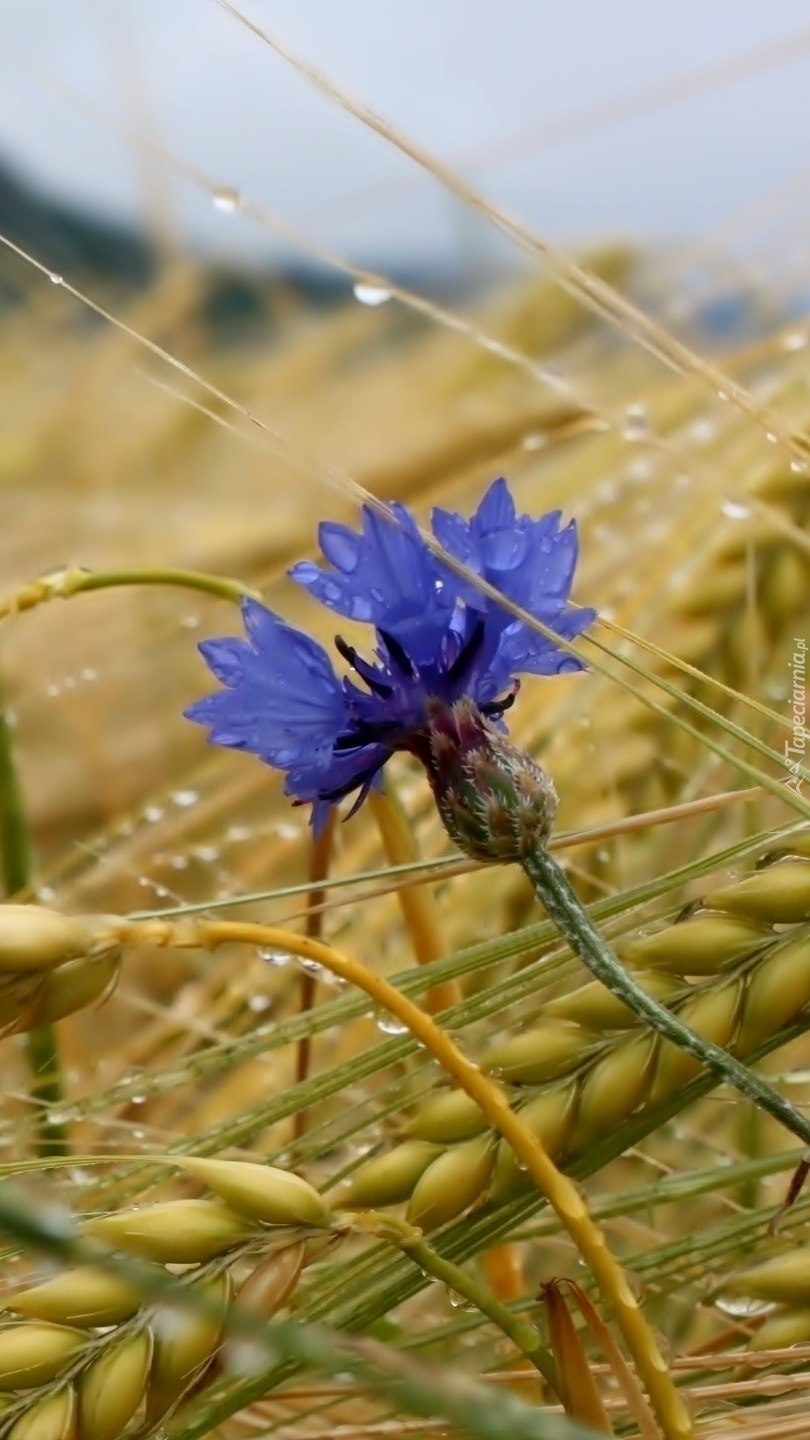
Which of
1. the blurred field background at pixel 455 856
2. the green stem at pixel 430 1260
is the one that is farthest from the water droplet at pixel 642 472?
the green stem at pixel 430 1260

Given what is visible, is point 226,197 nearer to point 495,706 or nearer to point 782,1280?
point 495,706

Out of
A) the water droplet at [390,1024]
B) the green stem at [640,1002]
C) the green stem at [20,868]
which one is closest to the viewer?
the green stem at [640,1002]

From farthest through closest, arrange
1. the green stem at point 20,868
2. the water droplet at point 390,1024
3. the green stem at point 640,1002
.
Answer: the green stem at point 20,868
the water droplet at point 390,1024
the green stem at point 640,1002

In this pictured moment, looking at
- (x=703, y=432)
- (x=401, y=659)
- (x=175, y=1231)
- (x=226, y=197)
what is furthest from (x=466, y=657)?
(x=703, y=432)

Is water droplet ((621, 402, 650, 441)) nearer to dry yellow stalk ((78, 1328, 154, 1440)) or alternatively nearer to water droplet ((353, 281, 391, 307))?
water droplet ((353, 281, 391, 307))

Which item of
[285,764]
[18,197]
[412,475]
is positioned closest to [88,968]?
[285,764]

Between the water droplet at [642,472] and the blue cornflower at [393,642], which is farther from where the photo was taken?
the water droplet at [642,472]

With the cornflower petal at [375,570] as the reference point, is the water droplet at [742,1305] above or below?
below

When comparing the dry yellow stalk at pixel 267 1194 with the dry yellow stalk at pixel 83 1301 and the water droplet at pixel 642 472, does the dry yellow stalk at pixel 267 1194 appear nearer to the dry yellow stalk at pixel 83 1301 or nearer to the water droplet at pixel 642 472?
the dry yellow stalk at pixel 83 1301
